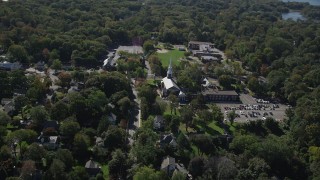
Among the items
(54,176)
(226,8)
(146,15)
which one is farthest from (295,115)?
(226,8)

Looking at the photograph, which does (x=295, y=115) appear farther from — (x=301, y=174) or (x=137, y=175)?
(x=137, y=175)

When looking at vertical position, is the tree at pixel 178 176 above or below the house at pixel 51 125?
above

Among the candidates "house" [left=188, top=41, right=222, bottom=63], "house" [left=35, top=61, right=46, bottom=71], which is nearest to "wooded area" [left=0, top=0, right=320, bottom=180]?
"house" [left=35, top=61, right=46, bottom=71]

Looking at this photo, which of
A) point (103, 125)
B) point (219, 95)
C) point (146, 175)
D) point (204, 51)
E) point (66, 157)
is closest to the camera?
point (146, 175)

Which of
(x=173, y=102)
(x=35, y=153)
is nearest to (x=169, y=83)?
(x=173, y=102)

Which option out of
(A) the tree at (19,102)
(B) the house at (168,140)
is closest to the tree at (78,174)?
(B) the house at (168,140)

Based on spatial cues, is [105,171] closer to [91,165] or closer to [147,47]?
[91,165]

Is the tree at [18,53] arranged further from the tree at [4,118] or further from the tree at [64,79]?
the tree at [4,118]
